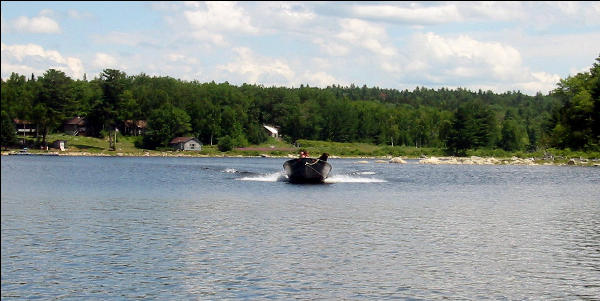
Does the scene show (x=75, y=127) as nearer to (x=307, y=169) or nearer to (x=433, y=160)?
(x=433, y=160)

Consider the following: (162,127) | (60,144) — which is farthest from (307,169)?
(162,127)

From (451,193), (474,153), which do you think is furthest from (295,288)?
(474,153)

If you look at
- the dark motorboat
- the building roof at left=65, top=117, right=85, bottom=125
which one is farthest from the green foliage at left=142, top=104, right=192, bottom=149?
the dark motorboat

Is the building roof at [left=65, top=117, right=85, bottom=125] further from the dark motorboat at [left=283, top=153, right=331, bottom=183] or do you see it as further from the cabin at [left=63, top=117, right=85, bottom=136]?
the dark motorboat at [left=283, top=153, right=331, bottom=183]

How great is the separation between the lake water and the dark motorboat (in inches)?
660

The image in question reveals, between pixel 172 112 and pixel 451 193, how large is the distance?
140m

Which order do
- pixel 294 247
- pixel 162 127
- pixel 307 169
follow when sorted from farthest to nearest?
pixel 162 127 < pixel 307 169 < pixel 294 247

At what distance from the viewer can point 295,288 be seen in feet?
77.7

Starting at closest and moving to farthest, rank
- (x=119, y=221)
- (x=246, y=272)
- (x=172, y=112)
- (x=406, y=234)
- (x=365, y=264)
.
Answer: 1. (x=246, y=272)
2. (x=365, y=264)
3. (x=406, y=234)
4. (x=119, y=221)
5. (x=172, y=112)

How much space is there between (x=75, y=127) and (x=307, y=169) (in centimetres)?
13729

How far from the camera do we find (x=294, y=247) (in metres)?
32.1

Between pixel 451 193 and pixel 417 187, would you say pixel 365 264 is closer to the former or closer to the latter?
pixel 451 193

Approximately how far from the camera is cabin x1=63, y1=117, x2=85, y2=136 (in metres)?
196

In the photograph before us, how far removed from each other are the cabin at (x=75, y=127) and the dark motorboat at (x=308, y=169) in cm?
13338
